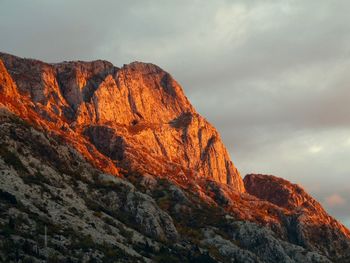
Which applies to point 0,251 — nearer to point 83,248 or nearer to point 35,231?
point 35,231

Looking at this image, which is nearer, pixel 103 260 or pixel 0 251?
pixel 0 251

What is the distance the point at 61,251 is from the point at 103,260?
16.7 metres

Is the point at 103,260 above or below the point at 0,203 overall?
below

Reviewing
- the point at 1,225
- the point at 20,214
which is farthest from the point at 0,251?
the point at 20,214

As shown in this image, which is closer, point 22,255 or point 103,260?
point 22,255

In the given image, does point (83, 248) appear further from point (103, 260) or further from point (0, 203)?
point (0, 203)

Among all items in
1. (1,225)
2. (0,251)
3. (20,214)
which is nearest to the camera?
(0,251)

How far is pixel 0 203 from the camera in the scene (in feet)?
646

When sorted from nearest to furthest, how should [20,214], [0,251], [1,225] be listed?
[0,251], [1,225], [20,214]

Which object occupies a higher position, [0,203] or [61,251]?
[0,203]

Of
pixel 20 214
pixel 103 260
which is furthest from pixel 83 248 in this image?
pixel 20 214

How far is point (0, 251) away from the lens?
16412 cm

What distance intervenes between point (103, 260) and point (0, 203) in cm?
3691

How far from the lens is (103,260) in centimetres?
19838
